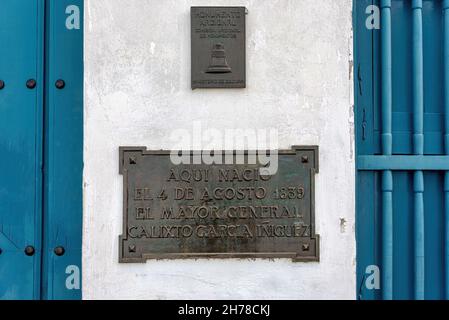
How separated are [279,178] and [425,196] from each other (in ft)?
3.48

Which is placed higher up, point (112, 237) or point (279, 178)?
point (279, 178)

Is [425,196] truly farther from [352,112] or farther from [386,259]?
[352,112]

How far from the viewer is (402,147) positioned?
3764 millimetres

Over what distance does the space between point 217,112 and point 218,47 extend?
387mm

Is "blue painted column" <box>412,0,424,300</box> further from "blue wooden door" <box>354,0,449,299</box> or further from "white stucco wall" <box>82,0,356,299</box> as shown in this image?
"white stucco wall" <box>82,0,356,299</box>

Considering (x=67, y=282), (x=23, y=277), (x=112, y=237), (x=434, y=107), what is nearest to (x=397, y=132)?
(x=434, y=107)

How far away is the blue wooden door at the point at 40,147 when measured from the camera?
3.74 m

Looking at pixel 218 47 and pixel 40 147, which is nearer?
pixel 218 47

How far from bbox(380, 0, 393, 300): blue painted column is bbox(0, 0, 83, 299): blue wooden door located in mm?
1976

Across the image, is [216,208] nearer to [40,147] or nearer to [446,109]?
[40,147]

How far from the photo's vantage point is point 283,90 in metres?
3.40

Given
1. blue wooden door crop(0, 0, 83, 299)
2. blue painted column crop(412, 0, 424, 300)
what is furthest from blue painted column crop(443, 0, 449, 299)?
blue wooden door crop(0, 0, 83, 299)

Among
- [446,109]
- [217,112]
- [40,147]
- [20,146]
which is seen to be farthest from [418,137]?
[20,146]

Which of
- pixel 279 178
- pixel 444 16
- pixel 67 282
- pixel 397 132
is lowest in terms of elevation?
pixel 67 282
